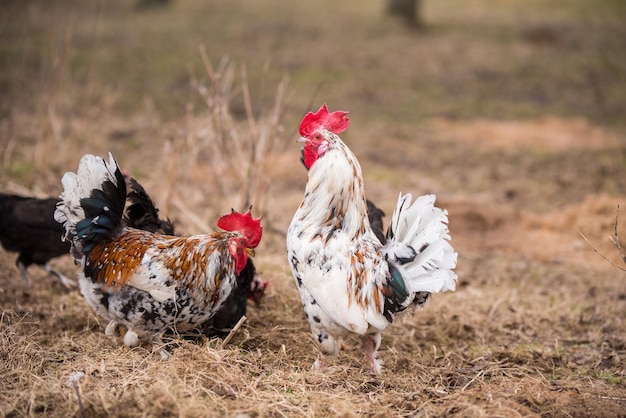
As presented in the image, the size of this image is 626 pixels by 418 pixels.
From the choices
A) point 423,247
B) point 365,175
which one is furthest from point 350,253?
point 365,175

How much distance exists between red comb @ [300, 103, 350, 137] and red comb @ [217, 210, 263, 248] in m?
0.74

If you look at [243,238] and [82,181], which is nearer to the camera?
[82,181]

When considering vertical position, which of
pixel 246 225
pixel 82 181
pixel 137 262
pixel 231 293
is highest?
pixel 82 181

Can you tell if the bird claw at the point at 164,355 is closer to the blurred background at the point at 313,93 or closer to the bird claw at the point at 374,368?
the bird claw at the point at 374,368

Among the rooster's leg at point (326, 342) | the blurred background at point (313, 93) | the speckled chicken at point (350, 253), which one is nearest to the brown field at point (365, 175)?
the blurred background at point (313, 93)

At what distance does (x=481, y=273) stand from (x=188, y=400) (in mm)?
4376

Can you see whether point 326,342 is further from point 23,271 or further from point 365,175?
point 365,175

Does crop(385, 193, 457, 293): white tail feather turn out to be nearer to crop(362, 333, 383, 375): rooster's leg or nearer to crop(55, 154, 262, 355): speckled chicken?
crop(362, 333, 383, 375): rooster's leg

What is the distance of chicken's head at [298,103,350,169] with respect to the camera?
4242mm

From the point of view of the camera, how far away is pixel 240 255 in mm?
4578

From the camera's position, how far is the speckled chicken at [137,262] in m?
4.36

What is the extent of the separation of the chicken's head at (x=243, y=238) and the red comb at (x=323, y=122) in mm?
752

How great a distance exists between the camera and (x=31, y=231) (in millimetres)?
5949

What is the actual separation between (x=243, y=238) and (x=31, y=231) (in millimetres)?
2553
